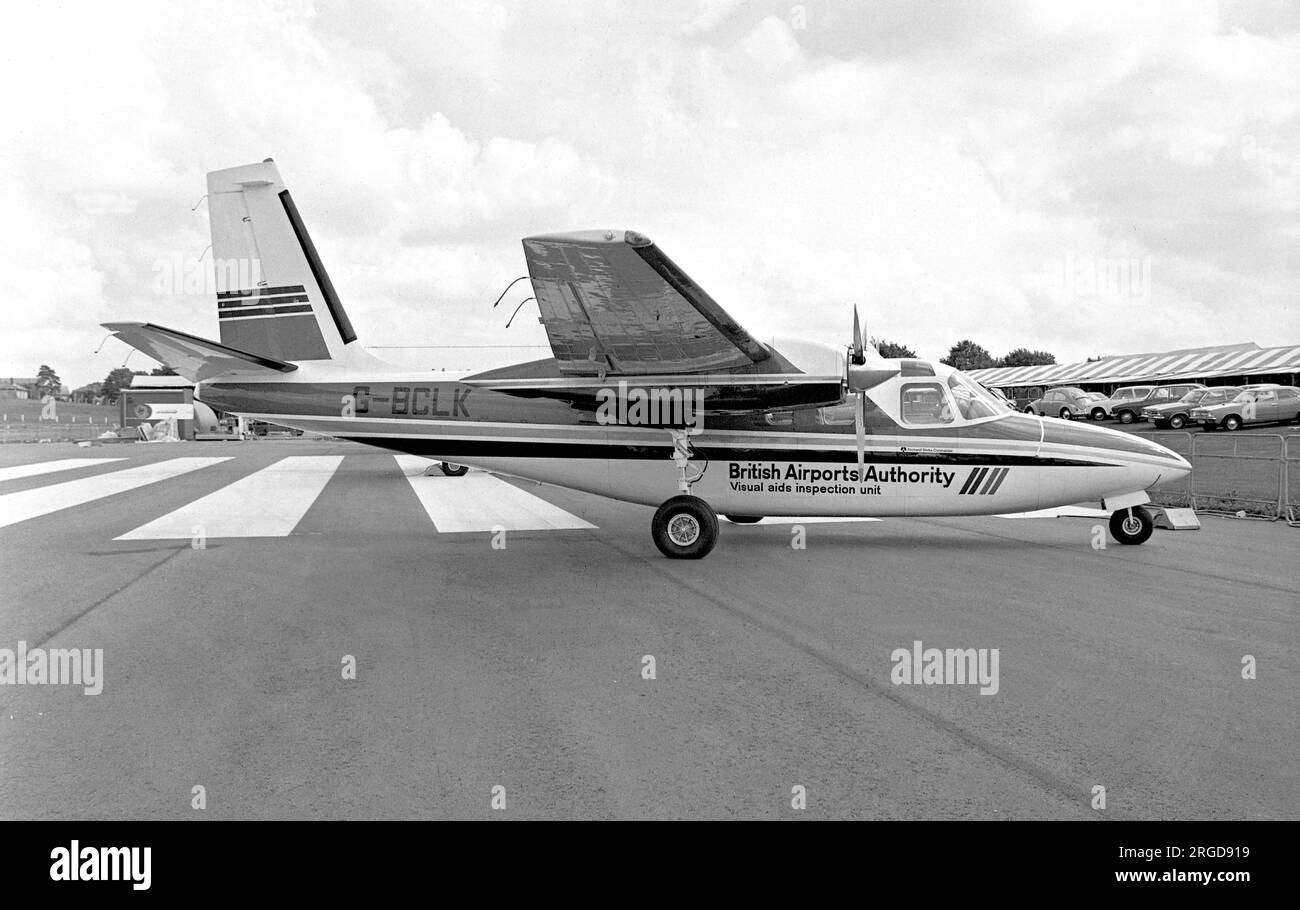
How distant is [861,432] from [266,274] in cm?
815

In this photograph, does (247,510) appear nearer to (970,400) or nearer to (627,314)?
(627,314)

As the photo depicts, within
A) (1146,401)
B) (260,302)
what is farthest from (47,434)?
(1146,401)

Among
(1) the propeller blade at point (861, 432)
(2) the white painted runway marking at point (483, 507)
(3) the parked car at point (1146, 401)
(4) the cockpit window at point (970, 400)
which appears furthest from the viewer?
(3) the parked car at point (1146, 401)

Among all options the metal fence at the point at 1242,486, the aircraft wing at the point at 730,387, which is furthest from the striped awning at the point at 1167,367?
the aircraft wing at the point at 730,387

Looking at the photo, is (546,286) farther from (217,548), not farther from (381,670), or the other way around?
(217,548)

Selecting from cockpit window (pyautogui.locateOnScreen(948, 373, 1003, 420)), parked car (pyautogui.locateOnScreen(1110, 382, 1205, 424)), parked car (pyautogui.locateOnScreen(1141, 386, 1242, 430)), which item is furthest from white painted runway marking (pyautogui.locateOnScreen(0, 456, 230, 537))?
parked car (pyautogui.locateOnScreen(1110, 382, 1205, 424))

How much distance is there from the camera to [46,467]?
2250 centimetres

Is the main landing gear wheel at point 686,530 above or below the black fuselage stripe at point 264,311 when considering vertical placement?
below

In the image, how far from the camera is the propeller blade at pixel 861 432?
10297mm

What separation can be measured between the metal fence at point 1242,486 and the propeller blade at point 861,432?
6.09 meters

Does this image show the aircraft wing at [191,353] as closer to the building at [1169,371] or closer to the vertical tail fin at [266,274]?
the vertical tail fin at [266,274]

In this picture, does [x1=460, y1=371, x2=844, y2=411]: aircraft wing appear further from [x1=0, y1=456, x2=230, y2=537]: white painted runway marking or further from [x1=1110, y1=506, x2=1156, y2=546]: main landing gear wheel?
[x1=0, y1=456, x2=230, y2=537]: white painted runway marking
